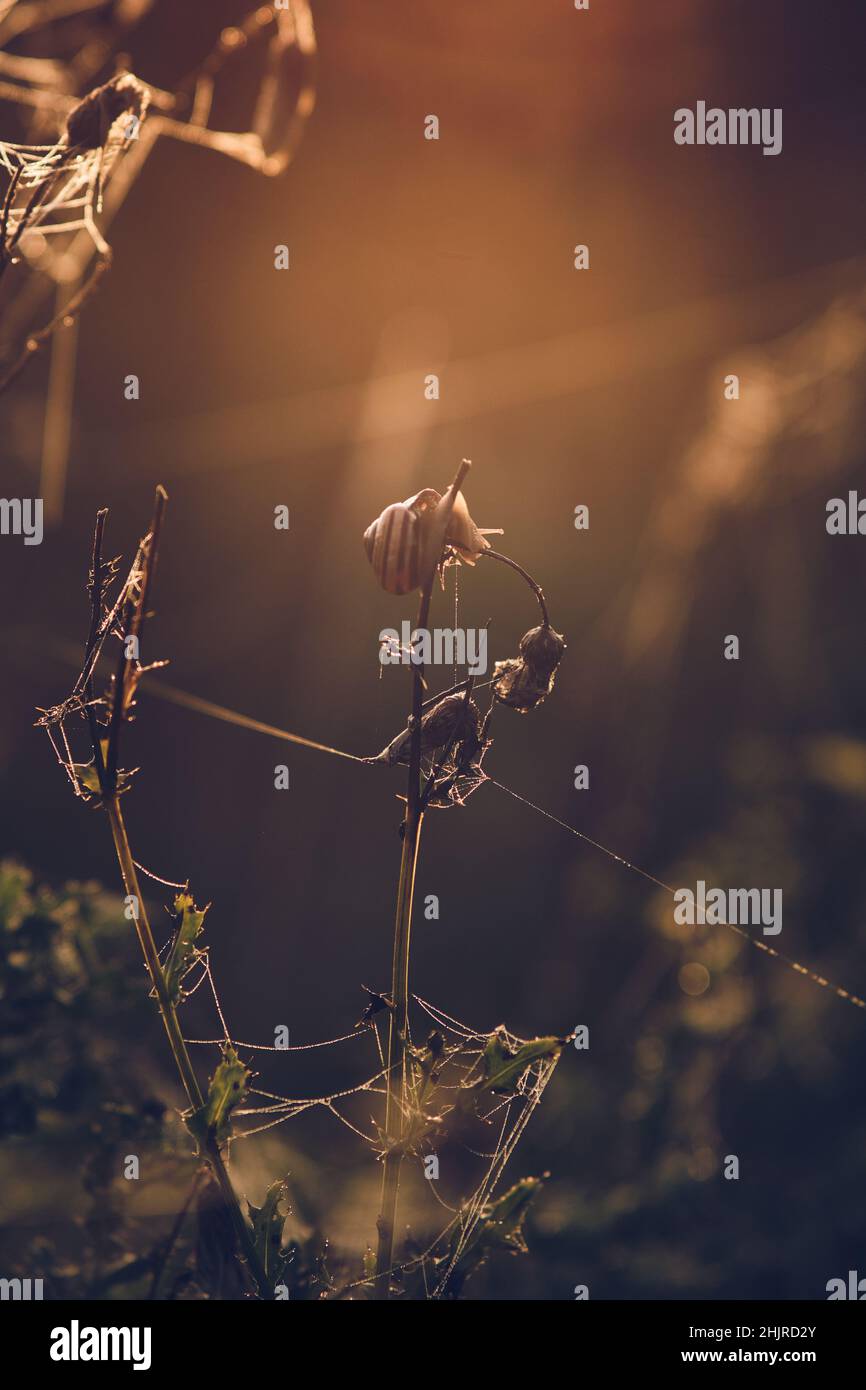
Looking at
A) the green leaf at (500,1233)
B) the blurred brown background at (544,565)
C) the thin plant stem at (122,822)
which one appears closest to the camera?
the thin plant stem at (122,822)

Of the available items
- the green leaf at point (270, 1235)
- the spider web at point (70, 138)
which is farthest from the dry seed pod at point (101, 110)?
the green leaf at point (270, 1235)

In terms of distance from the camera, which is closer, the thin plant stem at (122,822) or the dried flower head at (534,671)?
the thin plant stem at (122,822)

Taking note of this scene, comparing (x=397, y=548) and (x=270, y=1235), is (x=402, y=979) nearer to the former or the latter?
(x=270, y=1235)

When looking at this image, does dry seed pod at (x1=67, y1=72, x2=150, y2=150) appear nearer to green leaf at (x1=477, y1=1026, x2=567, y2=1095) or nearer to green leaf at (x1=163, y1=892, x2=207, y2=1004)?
green leaf at (x1=163, y1=892, x2=207, y2=1004)

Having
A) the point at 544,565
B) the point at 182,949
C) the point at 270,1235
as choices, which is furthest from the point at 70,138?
the point at 544,565

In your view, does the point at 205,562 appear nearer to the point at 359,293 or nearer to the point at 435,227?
the point at 359,293

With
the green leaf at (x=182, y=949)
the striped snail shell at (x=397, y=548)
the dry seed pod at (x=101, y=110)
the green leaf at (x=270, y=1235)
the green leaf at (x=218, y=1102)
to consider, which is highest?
the dry seed pod at (x=101, y=110)

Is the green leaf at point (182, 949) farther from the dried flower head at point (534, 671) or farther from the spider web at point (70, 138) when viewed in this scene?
the spider web at point (70, 138)
